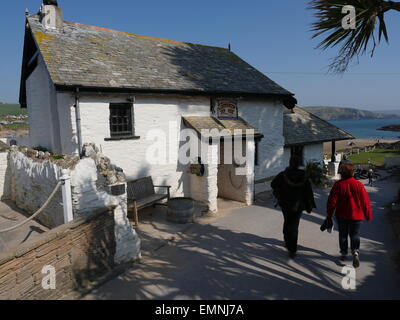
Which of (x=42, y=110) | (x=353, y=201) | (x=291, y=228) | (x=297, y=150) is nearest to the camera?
(x=353, y=201)

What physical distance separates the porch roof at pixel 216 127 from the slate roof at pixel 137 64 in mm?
1028

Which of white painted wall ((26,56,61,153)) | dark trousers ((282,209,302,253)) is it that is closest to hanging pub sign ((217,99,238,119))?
white painted wall ((26,56,61,153))

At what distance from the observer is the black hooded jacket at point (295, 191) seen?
18.4ft

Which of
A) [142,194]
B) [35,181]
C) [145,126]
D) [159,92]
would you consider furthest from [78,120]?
[142,194]

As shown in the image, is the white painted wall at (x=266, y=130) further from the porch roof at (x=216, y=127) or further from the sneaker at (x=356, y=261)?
the sneaker at (x=356, y=261)

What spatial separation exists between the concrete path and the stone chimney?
840 centimetres

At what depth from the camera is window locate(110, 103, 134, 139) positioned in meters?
8.84

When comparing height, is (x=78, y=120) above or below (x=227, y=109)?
below

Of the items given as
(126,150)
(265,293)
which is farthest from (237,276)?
(126,150)

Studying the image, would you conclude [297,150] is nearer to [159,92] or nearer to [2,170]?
[159,92]

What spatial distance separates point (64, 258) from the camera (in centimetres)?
477

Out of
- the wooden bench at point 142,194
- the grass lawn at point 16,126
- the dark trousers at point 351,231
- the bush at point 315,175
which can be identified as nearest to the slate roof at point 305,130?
the bush at point 315,175

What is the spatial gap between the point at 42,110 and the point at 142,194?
489cm
